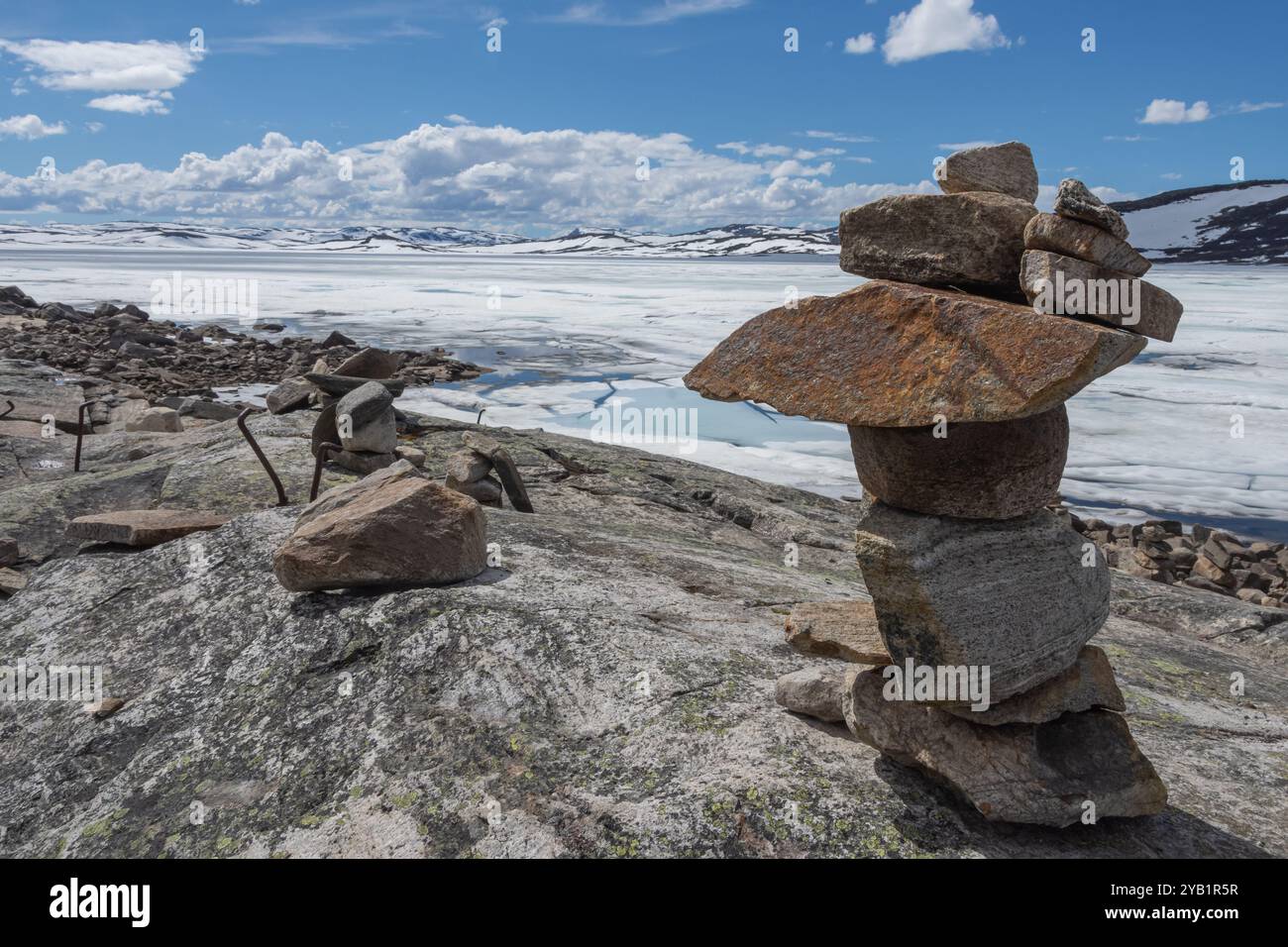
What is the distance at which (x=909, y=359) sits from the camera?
152 inches

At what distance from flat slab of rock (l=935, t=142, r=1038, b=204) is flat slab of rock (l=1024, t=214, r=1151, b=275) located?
661mm

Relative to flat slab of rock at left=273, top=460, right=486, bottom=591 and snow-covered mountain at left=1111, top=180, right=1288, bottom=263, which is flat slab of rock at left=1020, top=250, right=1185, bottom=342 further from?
snow-covered mountain at left=1111, top=180, right=1288, bottom=263

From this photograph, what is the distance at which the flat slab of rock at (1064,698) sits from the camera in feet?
13.6

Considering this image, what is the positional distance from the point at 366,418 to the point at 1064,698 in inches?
289

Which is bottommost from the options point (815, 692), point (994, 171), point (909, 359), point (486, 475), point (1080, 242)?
point (815, 692)

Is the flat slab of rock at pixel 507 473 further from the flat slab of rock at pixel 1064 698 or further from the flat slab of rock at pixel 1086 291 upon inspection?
the flat slab of rock at pixel 1086 291

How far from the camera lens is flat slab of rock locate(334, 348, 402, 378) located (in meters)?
11.9

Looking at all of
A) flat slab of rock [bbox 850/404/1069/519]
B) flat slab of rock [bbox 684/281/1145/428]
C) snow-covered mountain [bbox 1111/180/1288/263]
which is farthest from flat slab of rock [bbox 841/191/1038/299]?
snow-covered mountain [bbox 1111/180/1288/263]

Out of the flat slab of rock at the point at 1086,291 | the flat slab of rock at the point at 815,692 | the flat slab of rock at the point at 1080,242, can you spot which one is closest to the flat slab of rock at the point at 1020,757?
the flat slab of rock at the point at 815,692

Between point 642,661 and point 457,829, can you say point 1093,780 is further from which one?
point 457,829

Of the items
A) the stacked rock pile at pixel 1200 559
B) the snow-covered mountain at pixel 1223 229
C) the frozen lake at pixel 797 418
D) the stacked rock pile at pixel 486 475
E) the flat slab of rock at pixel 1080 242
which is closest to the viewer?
the flat slab of rock at pixel 1080 242

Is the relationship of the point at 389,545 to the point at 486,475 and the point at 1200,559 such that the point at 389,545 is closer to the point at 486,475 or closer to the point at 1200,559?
the point at 486,475

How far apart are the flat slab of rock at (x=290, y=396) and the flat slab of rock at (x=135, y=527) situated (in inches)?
213

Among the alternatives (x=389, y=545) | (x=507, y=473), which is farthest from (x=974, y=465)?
(x=507, y=473)
